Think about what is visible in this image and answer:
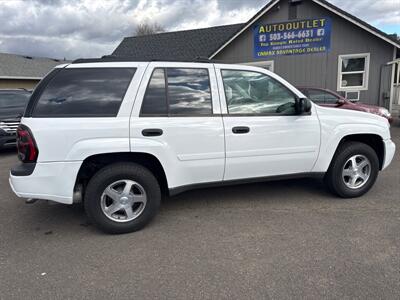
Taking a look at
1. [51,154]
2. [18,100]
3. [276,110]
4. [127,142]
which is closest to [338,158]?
[276,110]

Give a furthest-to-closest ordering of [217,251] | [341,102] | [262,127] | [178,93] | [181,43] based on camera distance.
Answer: [181,43], [341,102], [262,127], [178,93], [217,251]

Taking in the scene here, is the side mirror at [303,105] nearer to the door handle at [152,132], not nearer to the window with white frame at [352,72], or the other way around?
the door handle at [152,132]

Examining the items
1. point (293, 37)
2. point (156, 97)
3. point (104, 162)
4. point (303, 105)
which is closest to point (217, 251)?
point (104, 162)

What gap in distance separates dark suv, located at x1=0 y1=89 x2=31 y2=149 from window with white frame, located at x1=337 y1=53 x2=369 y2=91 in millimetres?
11594

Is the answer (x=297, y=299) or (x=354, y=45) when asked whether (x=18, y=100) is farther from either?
(x=354, y=45)

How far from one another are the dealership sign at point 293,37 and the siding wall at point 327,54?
0.20m

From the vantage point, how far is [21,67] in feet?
79.9

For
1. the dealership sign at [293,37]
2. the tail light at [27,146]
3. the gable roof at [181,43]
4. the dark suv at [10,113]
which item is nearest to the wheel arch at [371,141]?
the tail light at [27,146]

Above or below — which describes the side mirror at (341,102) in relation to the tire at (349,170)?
above

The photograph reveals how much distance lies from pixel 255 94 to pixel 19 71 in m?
24.9

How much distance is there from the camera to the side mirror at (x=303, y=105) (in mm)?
3756

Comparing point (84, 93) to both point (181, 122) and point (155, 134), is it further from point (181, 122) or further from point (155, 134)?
point (181, 122)

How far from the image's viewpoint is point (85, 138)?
3.08 meters

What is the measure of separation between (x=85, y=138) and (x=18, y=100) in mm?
7154
